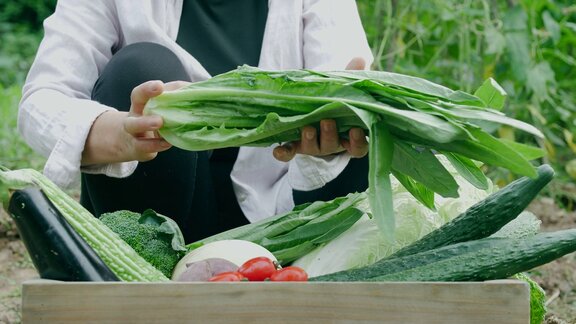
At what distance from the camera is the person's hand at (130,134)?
1869 mm

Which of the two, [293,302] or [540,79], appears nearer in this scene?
[293,302]

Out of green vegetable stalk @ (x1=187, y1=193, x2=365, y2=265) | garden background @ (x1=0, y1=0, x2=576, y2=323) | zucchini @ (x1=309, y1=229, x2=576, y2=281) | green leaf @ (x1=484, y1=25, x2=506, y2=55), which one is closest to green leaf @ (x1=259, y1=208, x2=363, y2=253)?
green vegetable stalk @ (x1=187, y1=193, x2=365, y2=265)

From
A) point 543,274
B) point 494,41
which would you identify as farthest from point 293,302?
point 494,41

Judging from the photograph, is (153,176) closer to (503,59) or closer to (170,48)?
(170,48)

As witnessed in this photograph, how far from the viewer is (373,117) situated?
1660 mm

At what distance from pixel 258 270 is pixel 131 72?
Answer: 81cm

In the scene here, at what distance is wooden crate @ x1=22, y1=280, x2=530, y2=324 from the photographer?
1468mm

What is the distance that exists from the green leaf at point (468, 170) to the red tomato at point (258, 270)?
0.41m

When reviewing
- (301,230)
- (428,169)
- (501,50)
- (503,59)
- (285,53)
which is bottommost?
(503,59)

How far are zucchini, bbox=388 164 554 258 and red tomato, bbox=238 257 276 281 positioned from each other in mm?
361

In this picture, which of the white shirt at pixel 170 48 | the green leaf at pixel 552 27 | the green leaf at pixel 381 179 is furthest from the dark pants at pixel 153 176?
the green leaf at pixel 552 27

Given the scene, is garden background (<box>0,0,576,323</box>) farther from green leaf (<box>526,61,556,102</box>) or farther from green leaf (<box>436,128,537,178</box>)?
green leaf (<box>436,128,537,178</box>)

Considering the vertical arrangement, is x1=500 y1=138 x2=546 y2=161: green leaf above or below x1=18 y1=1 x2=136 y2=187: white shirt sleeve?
above

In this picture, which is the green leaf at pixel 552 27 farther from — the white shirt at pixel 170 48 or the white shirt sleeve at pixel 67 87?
the white shirt sleeve at pixel 67 87
